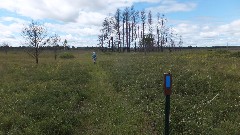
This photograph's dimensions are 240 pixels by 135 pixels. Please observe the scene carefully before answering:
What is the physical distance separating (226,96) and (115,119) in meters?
5.20

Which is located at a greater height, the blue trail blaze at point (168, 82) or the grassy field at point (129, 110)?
the blue trail blaze at point (168, 82)

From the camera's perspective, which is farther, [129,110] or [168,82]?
[129,110]

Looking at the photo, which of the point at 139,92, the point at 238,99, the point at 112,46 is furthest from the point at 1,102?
the point at 112,46

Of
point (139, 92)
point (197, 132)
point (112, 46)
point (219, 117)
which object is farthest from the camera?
point (112, 46)

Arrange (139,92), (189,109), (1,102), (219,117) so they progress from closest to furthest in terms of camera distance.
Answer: (219,117), (189,109), (1,102), (139,92)

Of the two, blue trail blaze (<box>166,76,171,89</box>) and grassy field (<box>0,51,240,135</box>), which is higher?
blue trail blaze (<box>166,76,171,89</box>)

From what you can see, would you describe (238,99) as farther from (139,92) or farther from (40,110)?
(40,110)

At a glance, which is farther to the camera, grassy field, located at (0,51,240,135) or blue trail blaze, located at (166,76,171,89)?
grassy field, located at (0,51,240,135)

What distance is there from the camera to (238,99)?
12.0 metres

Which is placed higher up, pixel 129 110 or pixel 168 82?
pixel 168 82

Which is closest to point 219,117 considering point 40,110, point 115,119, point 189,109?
point 189,109

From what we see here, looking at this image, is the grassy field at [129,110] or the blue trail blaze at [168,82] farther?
the grassy field at [129,110]

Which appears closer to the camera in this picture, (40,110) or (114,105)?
(40,110)

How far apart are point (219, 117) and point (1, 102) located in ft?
32.4
